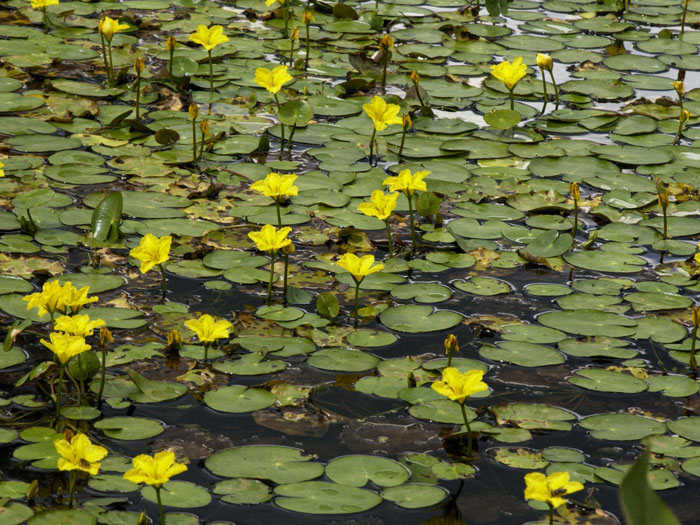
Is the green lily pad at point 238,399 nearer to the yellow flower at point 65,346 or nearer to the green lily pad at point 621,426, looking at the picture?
the yellow flower at point 65,346

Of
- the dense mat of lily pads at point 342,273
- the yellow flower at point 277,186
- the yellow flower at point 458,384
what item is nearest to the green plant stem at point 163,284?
the dense mat of lily pads at point 342,273

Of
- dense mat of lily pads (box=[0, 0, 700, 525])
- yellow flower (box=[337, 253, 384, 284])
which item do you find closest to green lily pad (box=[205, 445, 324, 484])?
dense mat of lily pads (box=[0, 0, 700, 525])

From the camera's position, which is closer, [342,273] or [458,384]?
[458,384]

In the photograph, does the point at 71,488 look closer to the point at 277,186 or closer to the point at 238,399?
the point at 238,399

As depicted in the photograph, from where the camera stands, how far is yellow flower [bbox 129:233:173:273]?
275 centimetres

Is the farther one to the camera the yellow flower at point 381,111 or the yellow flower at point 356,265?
the yellow flower at point 381,111

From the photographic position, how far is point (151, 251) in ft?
9.06

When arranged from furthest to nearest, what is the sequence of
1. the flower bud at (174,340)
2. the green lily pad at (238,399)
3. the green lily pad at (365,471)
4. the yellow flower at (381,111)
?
1. the yellow flower at (381,111)
2. the flower bud at (174,340)
3. the green lily pad at (238,399)
4. the green lily pad at (365,471)

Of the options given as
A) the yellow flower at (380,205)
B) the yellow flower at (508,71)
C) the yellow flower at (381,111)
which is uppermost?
the yellow flower at (508,71)

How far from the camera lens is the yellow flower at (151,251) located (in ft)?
9.01

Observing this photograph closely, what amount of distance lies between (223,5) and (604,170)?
9.52 feet

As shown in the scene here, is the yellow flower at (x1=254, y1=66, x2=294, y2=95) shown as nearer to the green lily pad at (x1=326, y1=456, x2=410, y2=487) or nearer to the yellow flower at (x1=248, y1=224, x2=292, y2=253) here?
the yellow flower at (x1=248, y1=224, x2=292, y2=253)

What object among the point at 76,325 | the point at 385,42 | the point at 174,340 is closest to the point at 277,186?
the point at 174,340

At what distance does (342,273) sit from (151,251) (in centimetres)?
69
